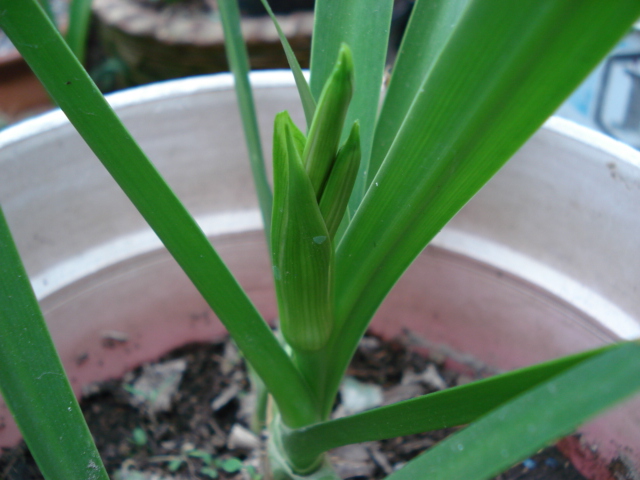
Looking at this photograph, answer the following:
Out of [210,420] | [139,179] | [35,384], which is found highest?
[139,179]

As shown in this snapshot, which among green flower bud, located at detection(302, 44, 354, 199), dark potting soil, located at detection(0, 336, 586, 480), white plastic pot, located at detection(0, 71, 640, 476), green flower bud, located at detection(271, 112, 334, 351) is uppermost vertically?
green flower bud, located at detection(302, 44, 354, 199)

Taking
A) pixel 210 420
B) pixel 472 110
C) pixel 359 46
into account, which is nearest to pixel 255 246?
pixel 210 420

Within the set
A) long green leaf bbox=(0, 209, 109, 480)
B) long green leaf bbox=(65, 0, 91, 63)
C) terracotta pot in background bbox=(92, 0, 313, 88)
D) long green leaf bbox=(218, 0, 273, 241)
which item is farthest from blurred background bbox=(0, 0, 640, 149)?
long green leaf bbox=(0, 209, 109, 480)

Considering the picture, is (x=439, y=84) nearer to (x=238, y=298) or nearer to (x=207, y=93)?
(x=238, y=298)

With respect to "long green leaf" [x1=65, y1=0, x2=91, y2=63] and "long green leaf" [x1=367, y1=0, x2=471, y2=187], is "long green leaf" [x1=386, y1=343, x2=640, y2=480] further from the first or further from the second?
"long green leaf" [x1=65, y1=0, x2=91, y2=63]

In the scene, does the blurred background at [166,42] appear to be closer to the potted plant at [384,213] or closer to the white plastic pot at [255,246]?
the white plastic pot at [255,246]

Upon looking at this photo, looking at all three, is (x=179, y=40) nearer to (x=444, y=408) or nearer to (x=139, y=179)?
(x=139, y=179)

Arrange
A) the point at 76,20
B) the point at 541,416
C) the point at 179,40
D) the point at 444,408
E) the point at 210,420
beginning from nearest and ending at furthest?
the point at 541,416 < the point at 444,408 < the point at 210,420 < the point at 76,20 < the point at 179,40
